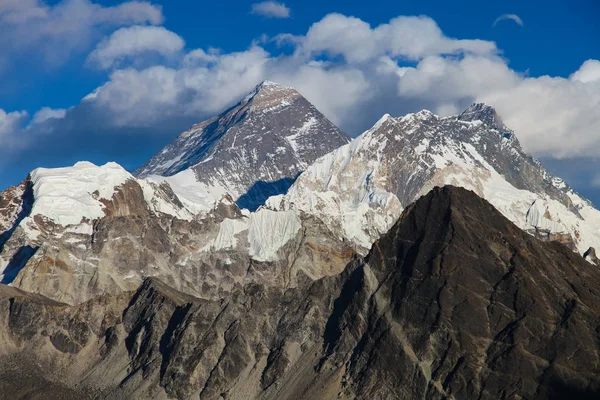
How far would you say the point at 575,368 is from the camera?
199m

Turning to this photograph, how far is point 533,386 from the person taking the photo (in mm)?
198875

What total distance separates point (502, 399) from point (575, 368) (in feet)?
46.7

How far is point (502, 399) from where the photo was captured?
200 metres

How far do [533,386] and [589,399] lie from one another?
11.2 metres

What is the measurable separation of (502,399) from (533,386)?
19.8 feet

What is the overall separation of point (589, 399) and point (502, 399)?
15930 mm

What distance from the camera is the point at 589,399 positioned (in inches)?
7530
